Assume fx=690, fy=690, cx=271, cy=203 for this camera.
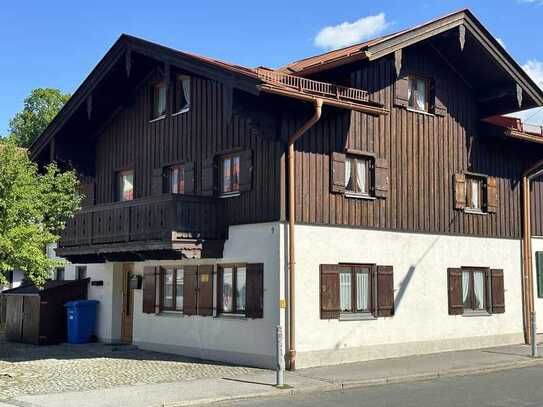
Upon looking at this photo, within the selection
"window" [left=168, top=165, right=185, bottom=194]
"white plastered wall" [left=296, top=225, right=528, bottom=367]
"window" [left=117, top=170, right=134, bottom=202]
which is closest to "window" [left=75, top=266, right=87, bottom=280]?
"window" [left=117, top=170, right=134, bottom=202]

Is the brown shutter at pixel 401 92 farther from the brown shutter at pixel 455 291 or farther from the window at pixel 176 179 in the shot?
the window at pixel 176 179

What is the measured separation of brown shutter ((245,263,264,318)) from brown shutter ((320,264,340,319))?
53.1 inches

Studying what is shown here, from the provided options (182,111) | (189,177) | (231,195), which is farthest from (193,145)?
(231,195)

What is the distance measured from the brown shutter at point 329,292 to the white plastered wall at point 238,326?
1.19 m

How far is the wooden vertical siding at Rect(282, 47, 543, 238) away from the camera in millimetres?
15523

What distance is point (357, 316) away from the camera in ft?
52.2

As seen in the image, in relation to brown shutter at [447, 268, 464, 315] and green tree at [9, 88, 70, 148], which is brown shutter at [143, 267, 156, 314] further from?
green tree at [9, 88, 70, 148]

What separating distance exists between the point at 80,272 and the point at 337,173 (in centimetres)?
983

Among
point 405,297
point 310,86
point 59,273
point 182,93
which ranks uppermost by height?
point 182,93

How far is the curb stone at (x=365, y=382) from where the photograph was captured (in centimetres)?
1099

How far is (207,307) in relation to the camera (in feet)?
53.3

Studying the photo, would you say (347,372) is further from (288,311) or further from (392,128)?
(392,128)

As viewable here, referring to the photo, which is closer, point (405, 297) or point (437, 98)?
point (405, 297)

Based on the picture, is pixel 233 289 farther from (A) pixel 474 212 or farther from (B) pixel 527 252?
(B) pixel 527 252
